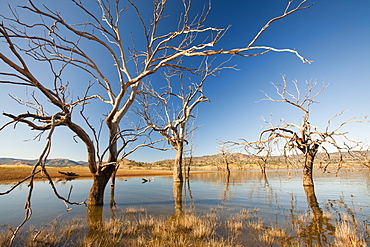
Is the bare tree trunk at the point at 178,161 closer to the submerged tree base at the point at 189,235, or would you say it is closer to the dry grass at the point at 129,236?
the submerged tree base at the point at 189,235

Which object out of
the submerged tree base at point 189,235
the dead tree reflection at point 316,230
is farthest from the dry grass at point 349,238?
the dead tree reflection at point 316,230

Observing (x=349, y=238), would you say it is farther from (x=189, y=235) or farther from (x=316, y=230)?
(x=189, y=235)

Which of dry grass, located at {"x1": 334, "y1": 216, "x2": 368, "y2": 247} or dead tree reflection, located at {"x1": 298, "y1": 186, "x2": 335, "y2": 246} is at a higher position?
dry grass, located at {"x1": 334, "y1": 216, "x2": 368, "y2": 247}

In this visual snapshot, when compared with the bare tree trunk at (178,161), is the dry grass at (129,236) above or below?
below

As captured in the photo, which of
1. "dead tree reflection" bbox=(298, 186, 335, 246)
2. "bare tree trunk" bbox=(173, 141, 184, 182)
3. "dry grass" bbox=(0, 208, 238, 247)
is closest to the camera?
"dry grass" bbox=(0, 208, 238, 247)

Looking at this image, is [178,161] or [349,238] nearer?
[349,238]

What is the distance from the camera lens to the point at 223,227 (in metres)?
5.20

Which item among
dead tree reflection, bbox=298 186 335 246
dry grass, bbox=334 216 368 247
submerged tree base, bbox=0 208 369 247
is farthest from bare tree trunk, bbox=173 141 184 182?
dry grass, bbox=334 216 368 247

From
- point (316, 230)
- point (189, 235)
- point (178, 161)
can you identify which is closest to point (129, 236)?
point (189, 235)

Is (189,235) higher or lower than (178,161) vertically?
lower

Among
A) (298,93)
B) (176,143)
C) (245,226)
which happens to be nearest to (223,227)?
(245,226)

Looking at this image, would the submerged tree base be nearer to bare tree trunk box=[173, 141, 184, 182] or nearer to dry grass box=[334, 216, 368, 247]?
dry grass box=[334, 216, 368, 247]

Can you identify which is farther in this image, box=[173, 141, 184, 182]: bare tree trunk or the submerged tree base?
box=[173, 141, 184, 182]: bare tree trunk

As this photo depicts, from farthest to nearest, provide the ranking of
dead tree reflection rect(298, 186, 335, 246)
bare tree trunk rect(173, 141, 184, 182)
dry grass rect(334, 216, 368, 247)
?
bare tree trunk rect(173, 141, 184, 182) < dead tree reflection rect(298, 186, 335, 246) < dry grass rect(334, 216, 368, 247)
